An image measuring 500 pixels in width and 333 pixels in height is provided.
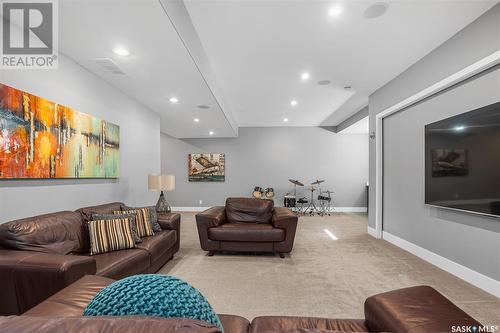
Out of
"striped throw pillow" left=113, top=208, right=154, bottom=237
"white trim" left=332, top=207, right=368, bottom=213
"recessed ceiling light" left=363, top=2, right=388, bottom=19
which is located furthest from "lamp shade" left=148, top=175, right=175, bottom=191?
"white trim" left=332, top=207, right=368, bottom=213

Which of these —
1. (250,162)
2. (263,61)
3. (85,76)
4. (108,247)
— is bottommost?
(108,247)

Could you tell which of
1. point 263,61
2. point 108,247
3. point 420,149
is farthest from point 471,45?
point 108,247

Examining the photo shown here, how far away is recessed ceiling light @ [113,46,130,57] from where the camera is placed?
8.34 ft

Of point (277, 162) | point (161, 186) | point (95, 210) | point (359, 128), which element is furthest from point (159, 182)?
point (359, 128)

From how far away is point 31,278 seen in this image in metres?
1.62

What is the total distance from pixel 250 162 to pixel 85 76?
5.67 metres

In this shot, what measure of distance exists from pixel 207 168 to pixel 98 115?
5.03m

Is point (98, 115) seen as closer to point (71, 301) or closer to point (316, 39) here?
point (71, 301)

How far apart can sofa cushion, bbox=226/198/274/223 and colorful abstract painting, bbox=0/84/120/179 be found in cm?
201

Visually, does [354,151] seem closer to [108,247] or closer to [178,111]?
[178,111]

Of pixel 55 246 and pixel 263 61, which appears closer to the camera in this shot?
pixel 55 246

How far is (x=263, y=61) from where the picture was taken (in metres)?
3.53

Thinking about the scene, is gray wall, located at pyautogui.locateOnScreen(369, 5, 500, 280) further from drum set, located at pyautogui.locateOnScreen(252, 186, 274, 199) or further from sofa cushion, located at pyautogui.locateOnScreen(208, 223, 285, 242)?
drum set, located at pyautogui.locateOnScreen(252, 186, 274, 199)

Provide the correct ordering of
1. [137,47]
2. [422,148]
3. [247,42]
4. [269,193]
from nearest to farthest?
[137,47] < [247,42] < [422,148] < [269,193]
